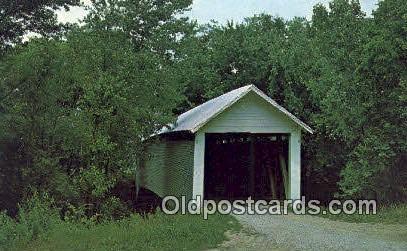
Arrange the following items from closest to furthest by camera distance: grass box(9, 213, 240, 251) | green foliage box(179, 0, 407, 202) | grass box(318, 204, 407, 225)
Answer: grass box(9, 213, 240, 251), grass box(318, 204, 407, 225), green foliage box(179, 0, 407, 202)

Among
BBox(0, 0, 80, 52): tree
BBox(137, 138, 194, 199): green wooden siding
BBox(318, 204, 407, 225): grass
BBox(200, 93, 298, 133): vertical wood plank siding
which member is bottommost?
BBox(318, 204, 407, 225): grass

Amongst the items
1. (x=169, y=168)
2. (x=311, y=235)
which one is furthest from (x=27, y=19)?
(x=311, y=235)

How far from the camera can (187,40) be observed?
36.1m

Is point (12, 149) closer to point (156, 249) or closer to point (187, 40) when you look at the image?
point (156, 249)

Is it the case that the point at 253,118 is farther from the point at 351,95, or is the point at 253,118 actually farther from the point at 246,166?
the point at 246,166

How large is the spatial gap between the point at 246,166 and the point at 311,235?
11.0 metres

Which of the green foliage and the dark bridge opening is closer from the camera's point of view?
the green foliage

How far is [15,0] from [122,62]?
14.9 ft

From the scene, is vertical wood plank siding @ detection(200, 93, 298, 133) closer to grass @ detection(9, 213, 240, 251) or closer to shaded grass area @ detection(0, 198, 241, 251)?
shaded grass area @ detection(0, 198, 241, 251)

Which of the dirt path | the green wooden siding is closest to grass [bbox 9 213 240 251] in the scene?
the dirt path

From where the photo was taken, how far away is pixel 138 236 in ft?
39.3

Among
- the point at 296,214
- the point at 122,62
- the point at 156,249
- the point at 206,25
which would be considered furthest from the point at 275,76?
the point at 156,249

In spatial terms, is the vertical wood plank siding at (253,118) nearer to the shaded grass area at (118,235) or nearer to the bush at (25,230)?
the shaded grass area at (118,235)

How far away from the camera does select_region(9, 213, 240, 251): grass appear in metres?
11.4
